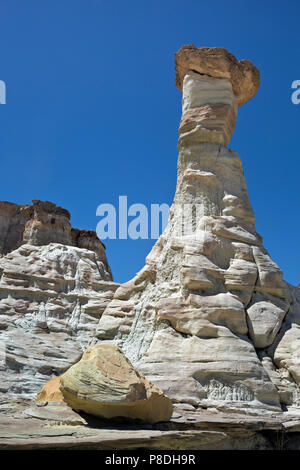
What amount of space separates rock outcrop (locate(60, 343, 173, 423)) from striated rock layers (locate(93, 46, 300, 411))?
2.20 m

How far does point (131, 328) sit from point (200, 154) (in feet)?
19.1

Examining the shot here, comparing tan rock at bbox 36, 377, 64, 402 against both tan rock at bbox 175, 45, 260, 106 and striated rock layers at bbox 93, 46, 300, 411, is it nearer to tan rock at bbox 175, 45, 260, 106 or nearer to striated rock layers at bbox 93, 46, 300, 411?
striated rock layers at bbox 93, 46, 300, 411

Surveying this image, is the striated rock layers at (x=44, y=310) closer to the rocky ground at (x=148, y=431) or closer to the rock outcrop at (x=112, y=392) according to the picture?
the rocky ground at (x=148, y=431)

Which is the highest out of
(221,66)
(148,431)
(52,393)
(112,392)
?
(221,66)

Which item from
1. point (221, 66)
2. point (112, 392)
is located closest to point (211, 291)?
point (112, 392)

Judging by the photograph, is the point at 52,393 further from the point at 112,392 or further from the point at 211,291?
the point at 211,291

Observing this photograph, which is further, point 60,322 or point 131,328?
point 60,322

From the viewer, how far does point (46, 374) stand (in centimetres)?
1371

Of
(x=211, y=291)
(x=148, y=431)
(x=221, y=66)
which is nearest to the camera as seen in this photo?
(x=148, y=431)

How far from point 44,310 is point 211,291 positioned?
718 cm

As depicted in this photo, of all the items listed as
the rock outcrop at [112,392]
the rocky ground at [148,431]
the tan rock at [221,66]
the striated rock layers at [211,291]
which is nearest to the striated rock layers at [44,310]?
the striated rock layers at [211,291]

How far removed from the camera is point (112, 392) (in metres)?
7.39

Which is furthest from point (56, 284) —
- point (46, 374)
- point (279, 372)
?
point (279, 372)
